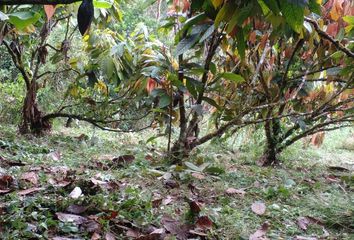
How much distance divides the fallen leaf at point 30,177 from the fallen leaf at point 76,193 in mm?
193

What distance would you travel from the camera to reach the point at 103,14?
9.19 feet

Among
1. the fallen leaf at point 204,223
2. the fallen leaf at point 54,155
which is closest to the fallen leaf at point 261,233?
the fallen leaf at point 204,223

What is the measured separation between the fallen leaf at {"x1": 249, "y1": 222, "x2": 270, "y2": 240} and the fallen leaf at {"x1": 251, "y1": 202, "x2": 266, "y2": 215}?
0.47ft

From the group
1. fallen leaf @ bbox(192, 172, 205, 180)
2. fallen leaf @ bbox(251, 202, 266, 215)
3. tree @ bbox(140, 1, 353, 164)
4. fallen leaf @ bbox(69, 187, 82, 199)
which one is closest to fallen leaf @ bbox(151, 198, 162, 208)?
fallen leaf @ bbox(69, 187, 82, 199)

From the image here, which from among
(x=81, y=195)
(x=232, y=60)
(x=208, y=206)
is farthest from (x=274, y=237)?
(x=232, y=60)

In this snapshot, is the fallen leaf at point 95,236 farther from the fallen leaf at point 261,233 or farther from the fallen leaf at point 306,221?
the fallen leaf at point 306,221

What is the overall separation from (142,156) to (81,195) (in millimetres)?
1040

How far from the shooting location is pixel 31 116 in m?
3.05

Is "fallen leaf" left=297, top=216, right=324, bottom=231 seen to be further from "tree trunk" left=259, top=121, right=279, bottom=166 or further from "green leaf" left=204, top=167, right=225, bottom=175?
"tree trunk" left=259, top=121, right=279, bottom=166

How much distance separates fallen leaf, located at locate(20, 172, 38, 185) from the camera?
5.13 feet

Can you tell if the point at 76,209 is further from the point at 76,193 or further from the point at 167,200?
the point at 167,200

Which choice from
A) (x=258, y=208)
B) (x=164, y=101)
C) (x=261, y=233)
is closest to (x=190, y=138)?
(x=164, y=101)

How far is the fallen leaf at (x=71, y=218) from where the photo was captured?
3.92ft

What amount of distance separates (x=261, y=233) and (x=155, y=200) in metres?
0.37
